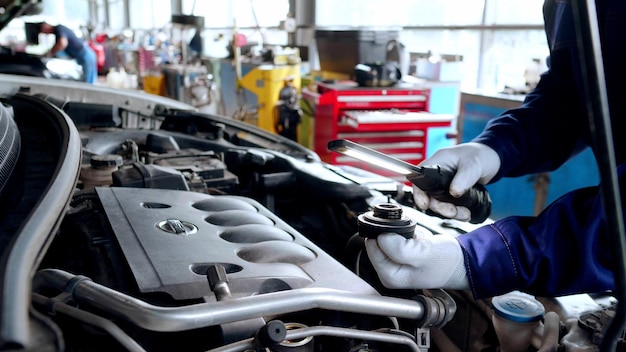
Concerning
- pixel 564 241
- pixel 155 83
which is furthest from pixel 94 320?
pixel 155 83

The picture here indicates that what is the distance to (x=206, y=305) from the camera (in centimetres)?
59

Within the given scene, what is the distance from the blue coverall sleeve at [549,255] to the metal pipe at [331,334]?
0.17m

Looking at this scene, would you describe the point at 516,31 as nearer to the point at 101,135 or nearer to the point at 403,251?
the point at 101,135

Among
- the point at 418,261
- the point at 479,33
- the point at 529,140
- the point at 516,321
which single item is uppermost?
the point at 479,33

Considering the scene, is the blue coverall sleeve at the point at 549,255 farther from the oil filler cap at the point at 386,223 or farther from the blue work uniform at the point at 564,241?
the oil filler cap at the point at 386,223

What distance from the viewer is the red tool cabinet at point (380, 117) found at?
11.1 ft

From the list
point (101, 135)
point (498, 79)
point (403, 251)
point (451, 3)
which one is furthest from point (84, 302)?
point (451, 3)

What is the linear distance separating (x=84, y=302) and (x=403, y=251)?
0.43 metres

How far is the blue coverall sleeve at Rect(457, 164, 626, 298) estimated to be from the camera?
0.77 meters

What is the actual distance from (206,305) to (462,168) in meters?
0.65

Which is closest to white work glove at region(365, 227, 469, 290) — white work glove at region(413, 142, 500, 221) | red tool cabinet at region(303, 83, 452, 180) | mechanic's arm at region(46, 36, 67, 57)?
white work glove at region(413, 142, 500, 221)

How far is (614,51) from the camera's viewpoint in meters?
0.97

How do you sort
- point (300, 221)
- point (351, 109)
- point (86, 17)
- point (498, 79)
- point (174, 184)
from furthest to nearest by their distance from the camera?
point (86, 17)
point (498, 79)
point (351, 109)
point (300, 221)
point (174, 184)

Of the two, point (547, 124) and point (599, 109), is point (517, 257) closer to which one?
point (599, 109)
